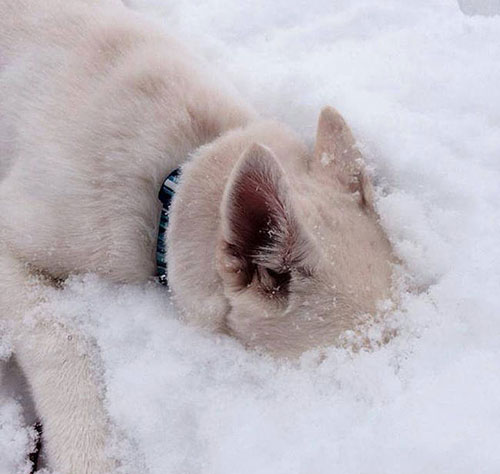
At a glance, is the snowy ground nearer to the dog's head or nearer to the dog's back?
the dog's head

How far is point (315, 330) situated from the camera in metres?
2.07

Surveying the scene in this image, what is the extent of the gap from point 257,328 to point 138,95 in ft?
4.04

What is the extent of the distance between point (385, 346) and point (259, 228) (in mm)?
628

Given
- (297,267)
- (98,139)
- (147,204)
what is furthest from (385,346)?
(98,139)

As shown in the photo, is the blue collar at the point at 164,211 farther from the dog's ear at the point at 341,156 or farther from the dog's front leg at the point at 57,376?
the dog's ear at the point at 341,156

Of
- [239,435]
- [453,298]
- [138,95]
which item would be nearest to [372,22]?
[138,95]

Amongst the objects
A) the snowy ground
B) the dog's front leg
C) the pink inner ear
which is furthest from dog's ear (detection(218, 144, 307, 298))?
the dog's front leg

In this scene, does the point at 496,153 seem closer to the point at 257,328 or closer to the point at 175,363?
the point at 257,328

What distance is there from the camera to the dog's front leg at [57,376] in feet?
7.20

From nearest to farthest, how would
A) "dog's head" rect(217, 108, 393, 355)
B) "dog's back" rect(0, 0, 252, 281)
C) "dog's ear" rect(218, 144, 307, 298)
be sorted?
"dog's ear" rect(218, 144, 307, 298), "dog's head" rect(217, 108, 393, 355), "dog's back" rect(0, 0, 252, 281)

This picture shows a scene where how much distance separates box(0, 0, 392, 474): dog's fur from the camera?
203 cm

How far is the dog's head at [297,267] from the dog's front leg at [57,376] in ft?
2.18

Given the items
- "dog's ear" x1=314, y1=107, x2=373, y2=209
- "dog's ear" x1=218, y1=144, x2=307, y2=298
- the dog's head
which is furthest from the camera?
"dog's ear" x1=314, y1=107, x2=373, y2=209

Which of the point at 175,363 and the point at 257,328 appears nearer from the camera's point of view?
the point at 257,328
